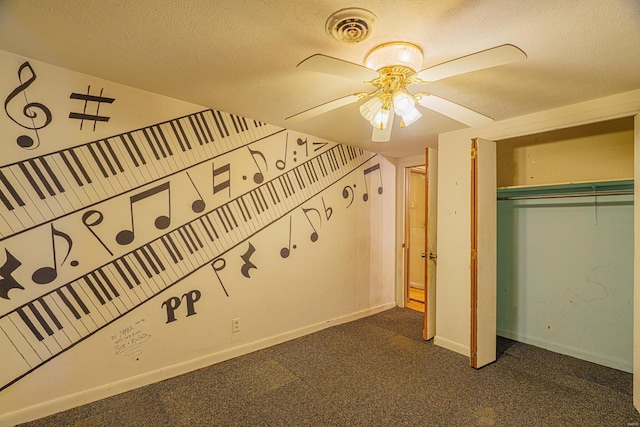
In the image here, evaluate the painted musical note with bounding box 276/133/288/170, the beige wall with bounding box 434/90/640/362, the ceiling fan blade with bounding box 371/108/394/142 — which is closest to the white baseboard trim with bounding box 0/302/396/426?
the beige wall with bounding box 434/90/640/362

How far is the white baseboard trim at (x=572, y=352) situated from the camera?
254 centimetres

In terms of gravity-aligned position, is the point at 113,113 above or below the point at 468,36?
below

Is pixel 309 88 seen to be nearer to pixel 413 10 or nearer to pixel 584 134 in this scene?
pixel 413 10

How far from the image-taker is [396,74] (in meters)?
1.55

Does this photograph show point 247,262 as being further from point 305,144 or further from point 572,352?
point 572,352

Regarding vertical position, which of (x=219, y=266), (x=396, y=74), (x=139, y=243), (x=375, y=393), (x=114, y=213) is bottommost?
(x=375, y=393)

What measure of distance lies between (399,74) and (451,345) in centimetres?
256

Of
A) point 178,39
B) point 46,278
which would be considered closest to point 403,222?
point 178,39

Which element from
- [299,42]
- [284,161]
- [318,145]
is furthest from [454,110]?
[318,145]

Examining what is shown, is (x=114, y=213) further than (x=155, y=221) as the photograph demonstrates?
No

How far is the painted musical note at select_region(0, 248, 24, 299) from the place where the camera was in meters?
1.73

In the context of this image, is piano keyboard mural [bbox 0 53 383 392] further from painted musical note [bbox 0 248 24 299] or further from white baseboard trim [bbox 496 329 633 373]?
white baseboard trim [bbox 496 329 633 373]

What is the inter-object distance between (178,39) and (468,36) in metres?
1.43

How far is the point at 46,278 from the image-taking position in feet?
6.09
